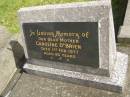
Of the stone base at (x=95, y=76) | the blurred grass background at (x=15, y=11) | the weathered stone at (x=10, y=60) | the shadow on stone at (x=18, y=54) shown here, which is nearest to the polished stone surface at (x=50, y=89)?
the stone base at (x=95, y=76)

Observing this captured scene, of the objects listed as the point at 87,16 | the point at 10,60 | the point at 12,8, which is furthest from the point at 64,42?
the point at 12,8

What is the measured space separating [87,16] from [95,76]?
0.83m

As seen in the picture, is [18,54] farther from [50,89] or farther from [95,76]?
[95,76]

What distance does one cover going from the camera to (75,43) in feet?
11.2

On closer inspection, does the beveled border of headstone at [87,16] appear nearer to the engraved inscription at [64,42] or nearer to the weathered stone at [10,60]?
the engraved inscription at [64,42]

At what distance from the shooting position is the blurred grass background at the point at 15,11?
549 cm

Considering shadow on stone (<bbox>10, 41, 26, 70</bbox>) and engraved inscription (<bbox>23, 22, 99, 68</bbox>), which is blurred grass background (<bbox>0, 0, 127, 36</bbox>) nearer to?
shadow on stone (<bbox>10, 41, 26, 70</bbox>)

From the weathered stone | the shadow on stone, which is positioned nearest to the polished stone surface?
the weathered stone

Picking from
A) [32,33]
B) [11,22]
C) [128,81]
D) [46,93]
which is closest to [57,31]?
[32,33]

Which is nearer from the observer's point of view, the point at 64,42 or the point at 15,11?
the point at 64,42

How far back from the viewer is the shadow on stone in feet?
13.7

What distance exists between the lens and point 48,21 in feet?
11.3

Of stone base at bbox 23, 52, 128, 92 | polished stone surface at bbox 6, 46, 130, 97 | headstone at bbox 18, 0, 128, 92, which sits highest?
headstone at bbox 18, 0, 128, 92

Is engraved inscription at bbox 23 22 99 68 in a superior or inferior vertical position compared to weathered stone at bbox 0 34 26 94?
superior
